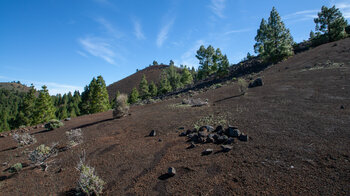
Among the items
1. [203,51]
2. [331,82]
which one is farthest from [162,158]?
[203,51]

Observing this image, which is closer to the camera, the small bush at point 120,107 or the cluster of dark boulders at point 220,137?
the cluster of dark boulders at point 220,137

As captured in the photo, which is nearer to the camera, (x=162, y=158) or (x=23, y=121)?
(x=162, y=158)

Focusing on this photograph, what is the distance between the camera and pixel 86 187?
4727 mm

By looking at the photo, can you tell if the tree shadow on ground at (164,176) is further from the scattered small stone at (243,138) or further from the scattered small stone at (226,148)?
the scattered small stone at (243,138)

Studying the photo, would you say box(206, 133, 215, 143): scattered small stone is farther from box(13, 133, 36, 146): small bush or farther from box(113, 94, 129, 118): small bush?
box(13, 133, 36, 146): small bush

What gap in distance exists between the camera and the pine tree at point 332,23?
35.5 metres

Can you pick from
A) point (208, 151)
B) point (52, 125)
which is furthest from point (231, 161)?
point (52, 125)

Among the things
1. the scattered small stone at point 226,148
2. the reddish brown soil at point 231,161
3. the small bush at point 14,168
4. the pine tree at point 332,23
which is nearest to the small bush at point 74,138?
the reddish brown soil at point 231,161

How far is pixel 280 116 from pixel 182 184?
7.01 metres

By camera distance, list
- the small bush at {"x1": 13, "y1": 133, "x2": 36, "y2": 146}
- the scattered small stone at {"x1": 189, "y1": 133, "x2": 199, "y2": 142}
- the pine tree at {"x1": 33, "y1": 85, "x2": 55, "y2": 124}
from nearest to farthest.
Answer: the scattered small stone at {"x1": 189, "y1": 133, "x2": 199, "y2": 142}
the small bush at {"x1": 13, "y1": 133, "x2": 36, "y2": 146}
the pine tree at {"x1": 33, "y1": 85, "x2": 55, "y2": 124}

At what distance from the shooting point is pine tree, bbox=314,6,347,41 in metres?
35.5

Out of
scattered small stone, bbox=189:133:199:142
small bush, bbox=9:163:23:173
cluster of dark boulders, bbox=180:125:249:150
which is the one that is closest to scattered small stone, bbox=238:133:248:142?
cluster of dark boulders, bbox=180:125:249:150

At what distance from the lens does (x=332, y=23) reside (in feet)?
120

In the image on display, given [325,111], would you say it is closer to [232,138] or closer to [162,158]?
[232,138]
